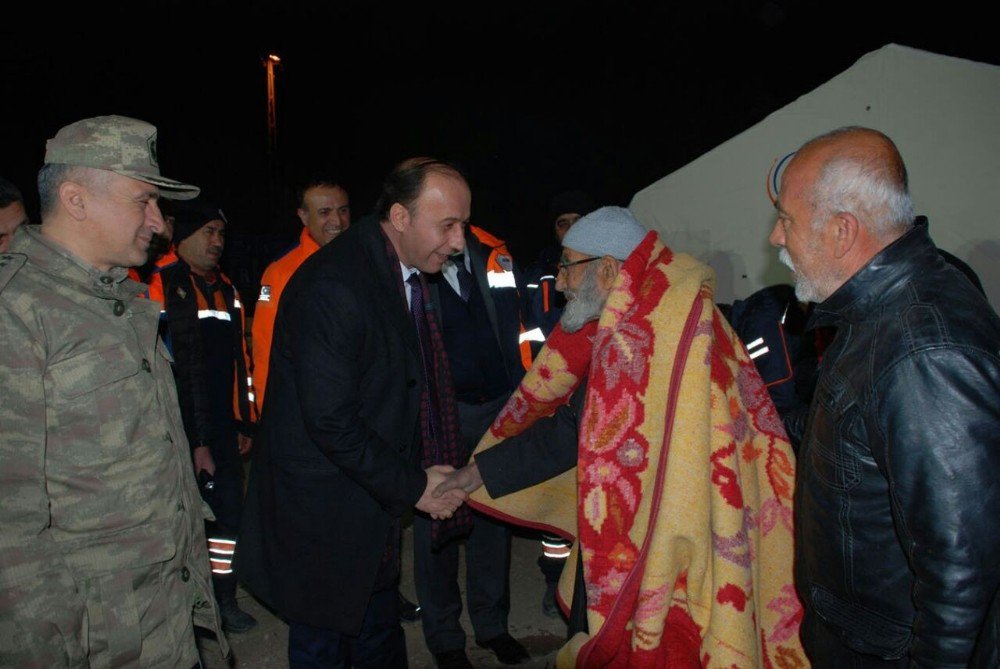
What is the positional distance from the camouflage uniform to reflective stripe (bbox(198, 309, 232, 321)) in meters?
1.84

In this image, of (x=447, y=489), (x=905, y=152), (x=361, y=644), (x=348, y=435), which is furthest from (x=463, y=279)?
(x=905, y=152)

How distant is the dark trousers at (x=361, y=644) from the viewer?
2594mm

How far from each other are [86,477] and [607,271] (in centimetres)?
177

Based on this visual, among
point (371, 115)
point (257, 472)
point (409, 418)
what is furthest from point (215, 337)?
point (371, 115)

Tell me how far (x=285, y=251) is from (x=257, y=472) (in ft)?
7.45

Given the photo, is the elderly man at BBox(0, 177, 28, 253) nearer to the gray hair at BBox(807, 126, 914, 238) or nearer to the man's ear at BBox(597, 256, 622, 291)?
the man's ear at BBox(597, 256, 622, 291)

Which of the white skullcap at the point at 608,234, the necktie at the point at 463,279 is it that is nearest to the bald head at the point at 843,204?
the white skullcap at the point at 608,234

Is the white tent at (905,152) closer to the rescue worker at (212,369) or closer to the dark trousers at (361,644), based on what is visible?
the dark trousers at (361,644)

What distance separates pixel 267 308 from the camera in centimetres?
408

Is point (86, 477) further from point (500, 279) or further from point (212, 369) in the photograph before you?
point (500, 279)

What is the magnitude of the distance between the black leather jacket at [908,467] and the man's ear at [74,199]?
6.63 feet

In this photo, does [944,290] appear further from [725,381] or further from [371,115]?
A: [371,115]

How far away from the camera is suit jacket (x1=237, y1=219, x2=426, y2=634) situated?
92.4 inches

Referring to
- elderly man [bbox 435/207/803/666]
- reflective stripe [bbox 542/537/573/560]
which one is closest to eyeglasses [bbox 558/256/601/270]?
elderly man [bbox 435/207/803/666]
